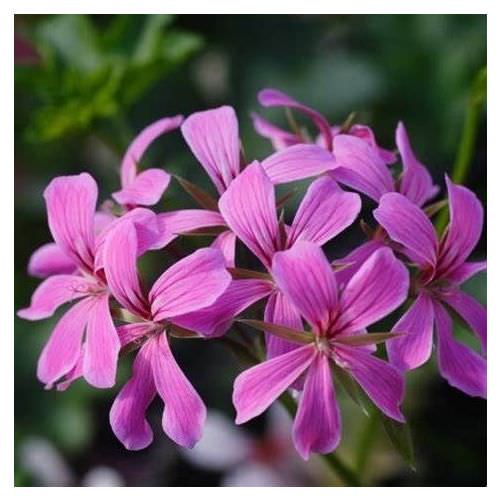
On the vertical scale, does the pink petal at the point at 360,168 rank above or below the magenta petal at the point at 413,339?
above

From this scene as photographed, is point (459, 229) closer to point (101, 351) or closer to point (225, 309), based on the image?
point (225, 309)

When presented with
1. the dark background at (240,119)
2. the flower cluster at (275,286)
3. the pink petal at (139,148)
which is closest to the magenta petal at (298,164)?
the flower cluster at (275,286)

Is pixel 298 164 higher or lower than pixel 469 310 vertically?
higher

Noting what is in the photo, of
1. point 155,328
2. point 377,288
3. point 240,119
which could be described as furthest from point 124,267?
point 240,119

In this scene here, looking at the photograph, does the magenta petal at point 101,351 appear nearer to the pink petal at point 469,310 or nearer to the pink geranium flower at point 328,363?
the pink geranium flower at point 328,363

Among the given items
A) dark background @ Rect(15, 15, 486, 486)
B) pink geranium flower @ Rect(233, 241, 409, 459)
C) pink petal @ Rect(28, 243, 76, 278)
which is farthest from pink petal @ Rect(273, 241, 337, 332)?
dark background @ Rect(15, 15, 486, 486)

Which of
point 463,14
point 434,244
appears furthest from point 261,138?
point 434,244

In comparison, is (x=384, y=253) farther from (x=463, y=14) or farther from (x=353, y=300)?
(x=463, y=14)
